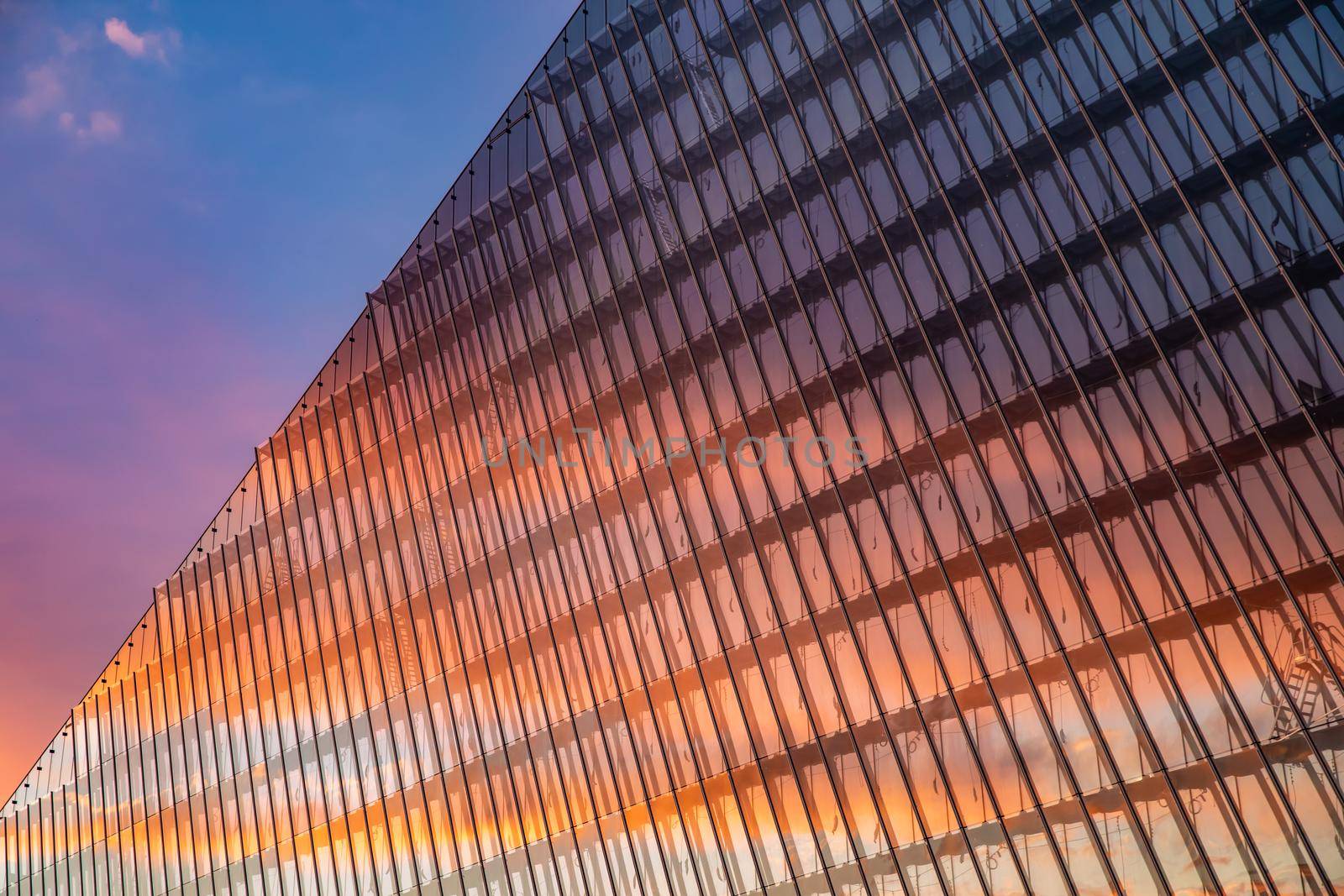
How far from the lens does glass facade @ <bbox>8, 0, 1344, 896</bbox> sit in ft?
86.6

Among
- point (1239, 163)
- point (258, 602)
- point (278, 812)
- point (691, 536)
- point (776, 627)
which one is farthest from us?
point (258, 602)

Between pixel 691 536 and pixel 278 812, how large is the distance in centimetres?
2297

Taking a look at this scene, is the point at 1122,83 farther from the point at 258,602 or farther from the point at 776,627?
the point at 258,602

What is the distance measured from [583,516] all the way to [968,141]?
16.9m

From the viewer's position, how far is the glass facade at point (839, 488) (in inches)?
1039

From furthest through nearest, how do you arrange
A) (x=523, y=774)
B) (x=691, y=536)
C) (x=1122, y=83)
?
(x=523, y=774), (x=691, y=536), (x=1122, y=83)

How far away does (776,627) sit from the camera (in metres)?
32.8

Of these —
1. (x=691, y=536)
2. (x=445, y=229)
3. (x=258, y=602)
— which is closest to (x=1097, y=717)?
(x=691, y=536)

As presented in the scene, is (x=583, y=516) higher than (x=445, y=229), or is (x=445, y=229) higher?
(x=445, y=229)

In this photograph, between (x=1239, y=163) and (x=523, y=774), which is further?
(x=523, y=774)

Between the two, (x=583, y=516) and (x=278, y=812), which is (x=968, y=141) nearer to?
(x=583, y=516)

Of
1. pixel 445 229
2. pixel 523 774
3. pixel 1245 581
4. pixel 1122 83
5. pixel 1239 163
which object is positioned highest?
pixel 445 229

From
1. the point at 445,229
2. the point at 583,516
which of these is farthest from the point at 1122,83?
the point at 445,229

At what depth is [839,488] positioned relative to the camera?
106 ft
